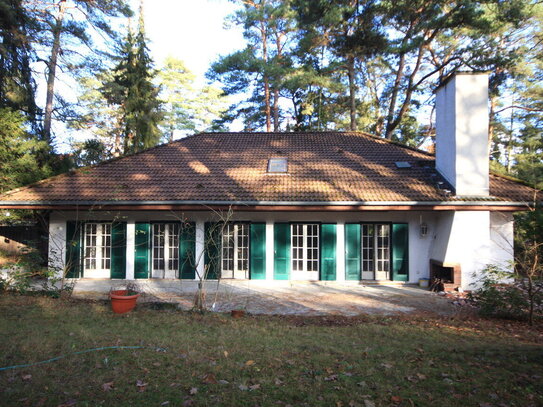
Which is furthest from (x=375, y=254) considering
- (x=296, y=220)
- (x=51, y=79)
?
(x=51, y=79)

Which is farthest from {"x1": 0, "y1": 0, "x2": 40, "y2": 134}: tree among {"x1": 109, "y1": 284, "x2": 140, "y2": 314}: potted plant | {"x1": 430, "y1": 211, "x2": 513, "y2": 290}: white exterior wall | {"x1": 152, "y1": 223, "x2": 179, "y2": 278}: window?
{"x1": 430, "y1": 211, "x2": 513, "y2": 290}: white exterior wall

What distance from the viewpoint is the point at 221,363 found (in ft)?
14.4

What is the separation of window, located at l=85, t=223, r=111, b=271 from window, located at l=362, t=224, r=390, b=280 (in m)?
8.57

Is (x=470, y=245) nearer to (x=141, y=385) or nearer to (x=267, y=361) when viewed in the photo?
(x=267, y=361)

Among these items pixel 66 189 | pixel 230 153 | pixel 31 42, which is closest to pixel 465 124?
pixel 230 153

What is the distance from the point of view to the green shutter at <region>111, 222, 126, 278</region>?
36.6 ft

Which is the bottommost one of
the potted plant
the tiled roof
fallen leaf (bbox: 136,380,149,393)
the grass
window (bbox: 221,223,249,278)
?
the grass

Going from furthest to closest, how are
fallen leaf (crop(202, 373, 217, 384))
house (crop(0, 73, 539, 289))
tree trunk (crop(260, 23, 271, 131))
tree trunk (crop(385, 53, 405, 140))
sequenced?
tree trunk (crop(260, 23, 271, 131)) → tree trunk (crop(385, 53, 405, 140)) → house (crop(0, 73, 539, 289)) → fallen leaf (crop(202, 373, 217, 384))

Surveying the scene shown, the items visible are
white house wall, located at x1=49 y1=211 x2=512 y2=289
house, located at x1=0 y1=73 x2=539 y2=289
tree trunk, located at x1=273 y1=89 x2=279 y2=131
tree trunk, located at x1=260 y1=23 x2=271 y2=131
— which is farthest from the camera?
tree trunk, located at x1=273 y1=89 x2=279 y2=131

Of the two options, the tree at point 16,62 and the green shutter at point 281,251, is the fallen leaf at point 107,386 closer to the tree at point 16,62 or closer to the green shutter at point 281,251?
the green shutter at point 281,251

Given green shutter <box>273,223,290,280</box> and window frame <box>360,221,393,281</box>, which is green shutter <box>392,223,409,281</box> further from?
green shutter <box>273,223,290,280</box>

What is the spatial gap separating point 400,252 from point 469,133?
4161 millimetres

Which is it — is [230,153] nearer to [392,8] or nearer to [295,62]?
[295,62]

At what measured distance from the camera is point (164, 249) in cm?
1137
